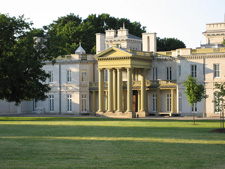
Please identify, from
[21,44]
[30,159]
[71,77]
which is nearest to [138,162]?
[30,159]

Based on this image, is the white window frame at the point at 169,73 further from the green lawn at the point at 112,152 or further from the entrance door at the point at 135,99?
the green lawn at the point at 112,152

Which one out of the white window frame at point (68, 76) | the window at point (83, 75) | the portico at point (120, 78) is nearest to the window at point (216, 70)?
the portico at point (120, 78)

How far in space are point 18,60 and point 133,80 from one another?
19218 mm

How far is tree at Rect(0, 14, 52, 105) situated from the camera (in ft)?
170

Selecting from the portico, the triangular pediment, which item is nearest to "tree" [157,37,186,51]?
the portico

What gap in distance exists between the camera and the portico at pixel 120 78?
6134 centimetres

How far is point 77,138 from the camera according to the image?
2905 cm

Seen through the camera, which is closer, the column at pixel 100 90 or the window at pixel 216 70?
the window at pixel 216 70

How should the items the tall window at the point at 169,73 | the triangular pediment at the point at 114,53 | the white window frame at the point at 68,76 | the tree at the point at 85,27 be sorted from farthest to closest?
the tree at the point at 85,27 → the white window frame at the point at 68,76 → the tall window at the point at 169,73 → the triangular pediment at the point at 114,53

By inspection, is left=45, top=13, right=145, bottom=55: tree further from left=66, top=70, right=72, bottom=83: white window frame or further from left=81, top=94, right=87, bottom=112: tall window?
left=81, top=94, right=87, bottom=112: tall window

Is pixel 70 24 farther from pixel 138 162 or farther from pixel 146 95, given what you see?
pixel 138 162

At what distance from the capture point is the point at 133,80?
66.8m

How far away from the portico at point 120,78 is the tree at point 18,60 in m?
9.76

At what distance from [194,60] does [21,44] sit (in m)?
20.3
